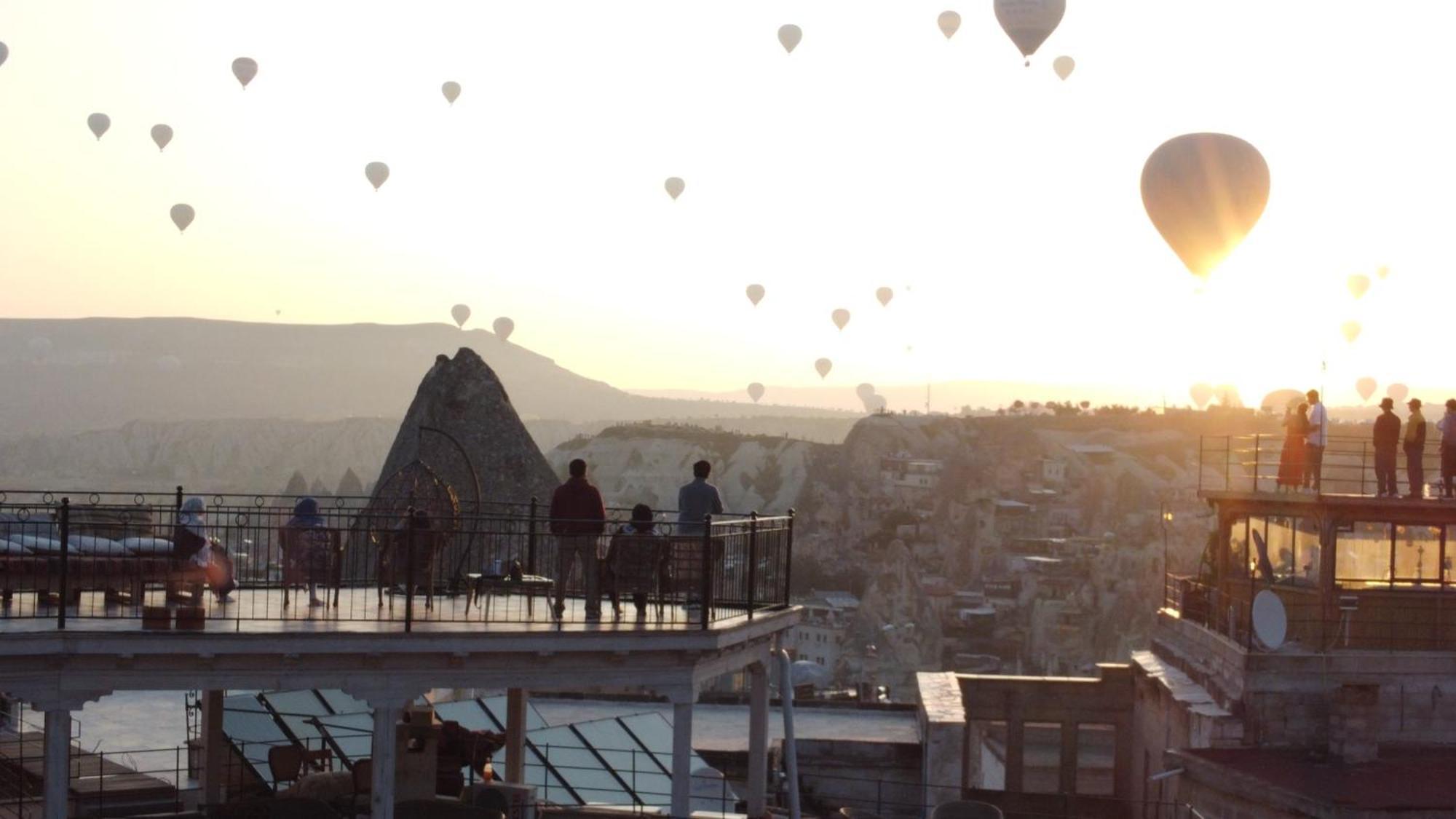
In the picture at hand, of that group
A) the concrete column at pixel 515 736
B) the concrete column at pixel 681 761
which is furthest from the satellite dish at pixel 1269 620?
the concrete column at pixel 681 761

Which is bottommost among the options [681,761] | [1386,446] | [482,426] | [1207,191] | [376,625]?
[681,761]

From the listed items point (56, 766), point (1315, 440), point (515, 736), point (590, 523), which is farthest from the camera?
point (1315, 440)

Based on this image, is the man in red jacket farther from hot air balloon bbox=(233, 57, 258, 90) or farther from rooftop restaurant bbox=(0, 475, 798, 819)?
hot air balloon bbox=(233, 57, 258, 90)

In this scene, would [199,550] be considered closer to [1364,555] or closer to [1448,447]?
[1448,447]

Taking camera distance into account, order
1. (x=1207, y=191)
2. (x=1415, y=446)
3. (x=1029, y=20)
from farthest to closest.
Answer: (x=1029, y=20), (x=1207, y=191), (x=1415, y=446)

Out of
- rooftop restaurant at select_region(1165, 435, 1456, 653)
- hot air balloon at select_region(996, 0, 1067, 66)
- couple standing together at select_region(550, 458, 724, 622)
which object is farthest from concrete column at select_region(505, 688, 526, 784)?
hot air balloon at select_region(996, 0, 1067, 66)

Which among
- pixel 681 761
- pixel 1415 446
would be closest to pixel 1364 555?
pixel 1415 446

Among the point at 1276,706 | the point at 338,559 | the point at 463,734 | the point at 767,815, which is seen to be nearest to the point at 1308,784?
the point at 1276,706
